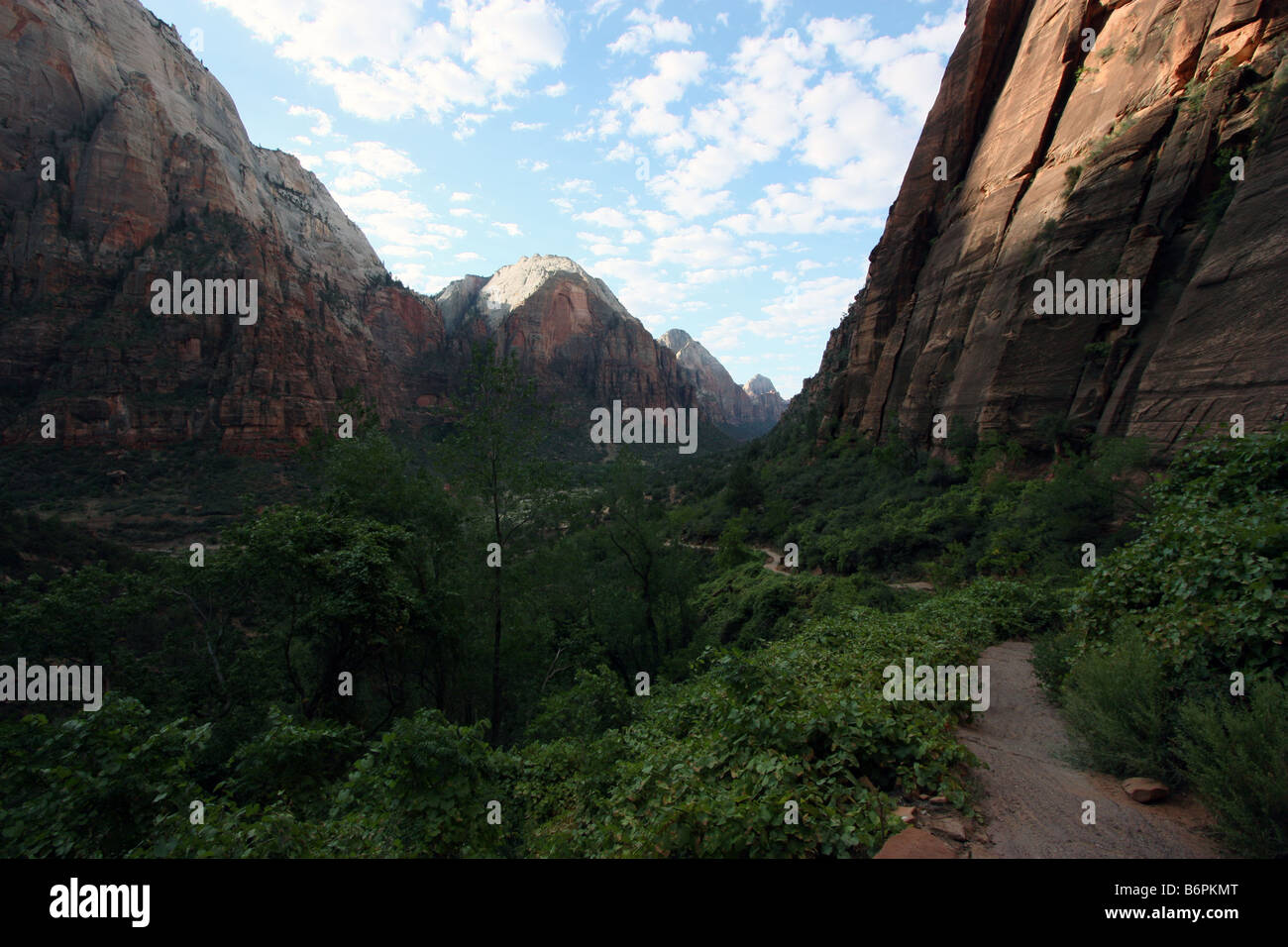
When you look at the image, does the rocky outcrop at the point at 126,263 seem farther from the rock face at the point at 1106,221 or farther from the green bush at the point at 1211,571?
the green bush at the point at 1211,571

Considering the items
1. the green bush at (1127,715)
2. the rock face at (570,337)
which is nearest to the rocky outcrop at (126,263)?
the rock face at (570,337)

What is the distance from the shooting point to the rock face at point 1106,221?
14391mm

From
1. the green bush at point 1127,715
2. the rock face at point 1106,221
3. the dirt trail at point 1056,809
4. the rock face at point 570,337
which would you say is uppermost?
the rock face at point 570,337

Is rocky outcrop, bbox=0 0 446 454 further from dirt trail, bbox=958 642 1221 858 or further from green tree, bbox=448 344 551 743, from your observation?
dirt trail, bbox=958 642 1221 858

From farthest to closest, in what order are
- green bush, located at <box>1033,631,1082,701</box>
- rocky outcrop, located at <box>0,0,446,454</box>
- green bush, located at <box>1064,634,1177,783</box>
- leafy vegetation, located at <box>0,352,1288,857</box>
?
rocky outcrop, located at <box>0,0,446,454</box> → green bush, located at <box>1033,631,1082,701</box> → green bush, located at <box>1064,634,1177,783</box> → leafy vegetation, located at <box>0,352,1288,857</box>

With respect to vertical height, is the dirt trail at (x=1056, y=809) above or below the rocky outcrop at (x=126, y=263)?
below

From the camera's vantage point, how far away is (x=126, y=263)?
56125 mm

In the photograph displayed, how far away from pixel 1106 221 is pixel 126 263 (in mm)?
82716

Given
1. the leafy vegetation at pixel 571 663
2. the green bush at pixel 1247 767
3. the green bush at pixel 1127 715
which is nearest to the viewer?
the green bush at pixel 1247 767

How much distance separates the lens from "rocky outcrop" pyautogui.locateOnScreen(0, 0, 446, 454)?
50.2 metres

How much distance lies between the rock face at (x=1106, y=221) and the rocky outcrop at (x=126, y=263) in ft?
205

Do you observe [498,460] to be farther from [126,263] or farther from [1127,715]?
[126,263]

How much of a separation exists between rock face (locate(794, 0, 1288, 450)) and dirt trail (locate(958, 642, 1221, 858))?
1272 centimetres

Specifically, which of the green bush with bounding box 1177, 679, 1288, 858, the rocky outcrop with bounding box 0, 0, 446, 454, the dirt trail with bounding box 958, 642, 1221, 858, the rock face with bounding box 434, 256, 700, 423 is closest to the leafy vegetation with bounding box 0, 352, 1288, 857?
the green bush with bounding box 1177, 679, 1288, 858
